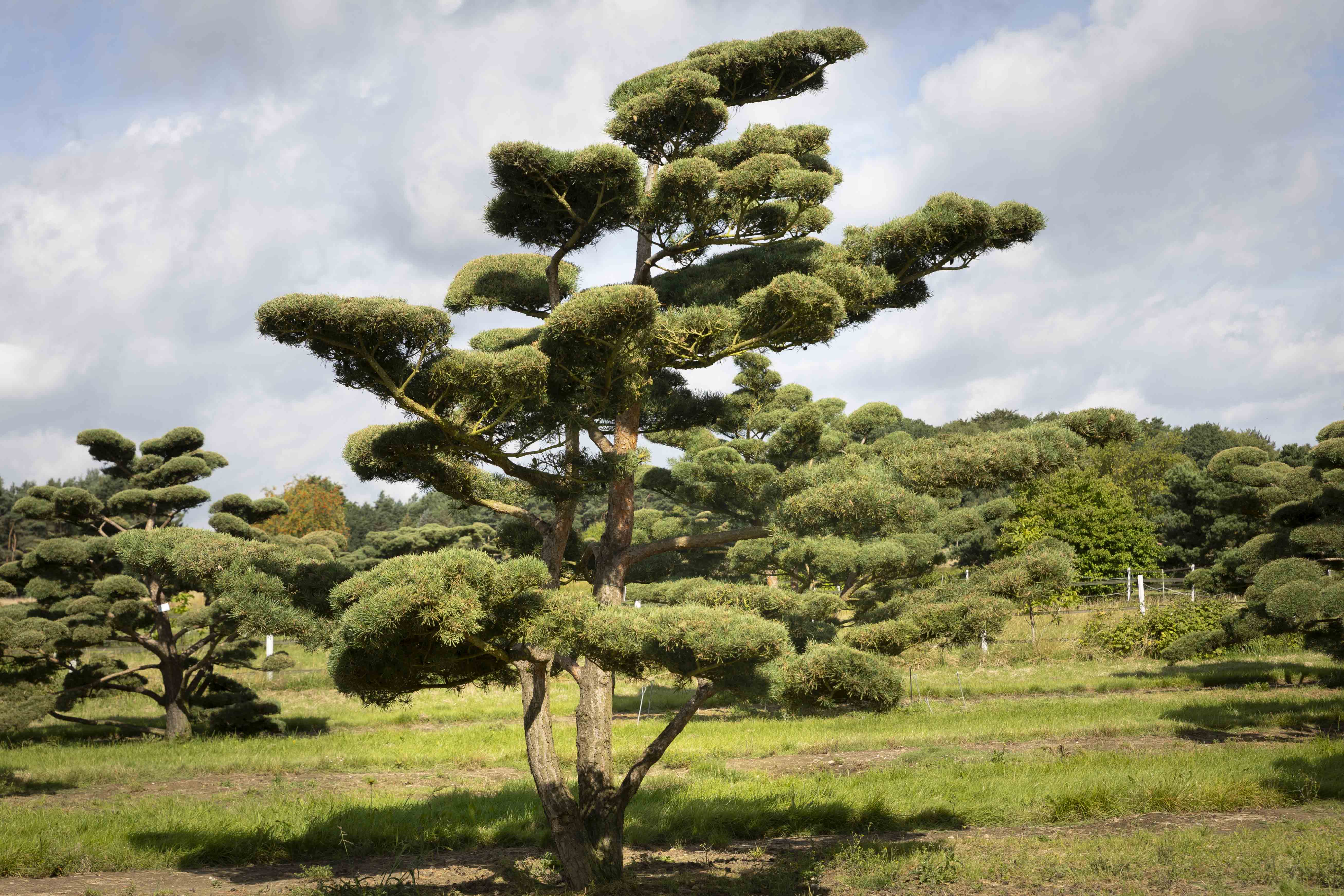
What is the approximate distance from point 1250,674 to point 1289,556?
20.9 ft

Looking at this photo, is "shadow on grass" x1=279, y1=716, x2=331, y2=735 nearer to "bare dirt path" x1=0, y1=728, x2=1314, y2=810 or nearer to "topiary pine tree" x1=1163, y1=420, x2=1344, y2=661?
"bare dirt path" x1=0, y1=728, x2=1314, y2=810

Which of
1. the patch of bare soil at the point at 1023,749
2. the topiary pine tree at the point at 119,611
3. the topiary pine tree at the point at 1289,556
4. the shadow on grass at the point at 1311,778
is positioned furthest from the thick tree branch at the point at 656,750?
the topiary pine tree at the point at 1289,556

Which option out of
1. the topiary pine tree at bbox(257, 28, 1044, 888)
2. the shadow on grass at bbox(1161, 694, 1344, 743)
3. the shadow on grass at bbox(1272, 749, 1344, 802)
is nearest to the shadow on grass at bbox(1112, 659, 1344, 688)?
the shadow on grass at bbox(1161, 694, 1344, 743)

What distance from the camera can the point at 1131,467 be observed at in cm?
4369

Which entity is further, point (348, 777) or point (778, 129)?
point (348, 777)

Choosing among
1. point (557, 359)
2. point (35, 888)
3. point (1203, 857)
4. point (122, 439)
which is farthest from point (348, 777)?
point (1203, 857)

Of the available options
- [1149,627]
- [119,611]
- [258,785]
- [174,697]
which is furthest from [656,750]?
[1149,627]

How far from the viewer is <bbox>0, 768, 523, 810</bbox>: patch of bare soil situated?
10883 millimetres

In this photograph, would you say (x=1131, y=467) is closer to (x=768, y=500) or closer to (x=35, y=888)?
(x=768, y=500)

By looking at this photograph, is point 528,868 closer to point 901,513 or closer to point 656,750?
point 656,750

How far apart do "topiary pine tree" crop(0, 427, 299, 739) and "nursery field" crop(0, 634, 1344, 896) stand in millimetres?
938

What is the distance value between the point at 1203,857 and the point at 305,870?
7674mm

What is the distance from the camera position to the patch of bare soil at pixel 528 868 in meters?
7.37

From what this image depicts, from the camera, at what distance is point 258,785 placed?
11.8 m
